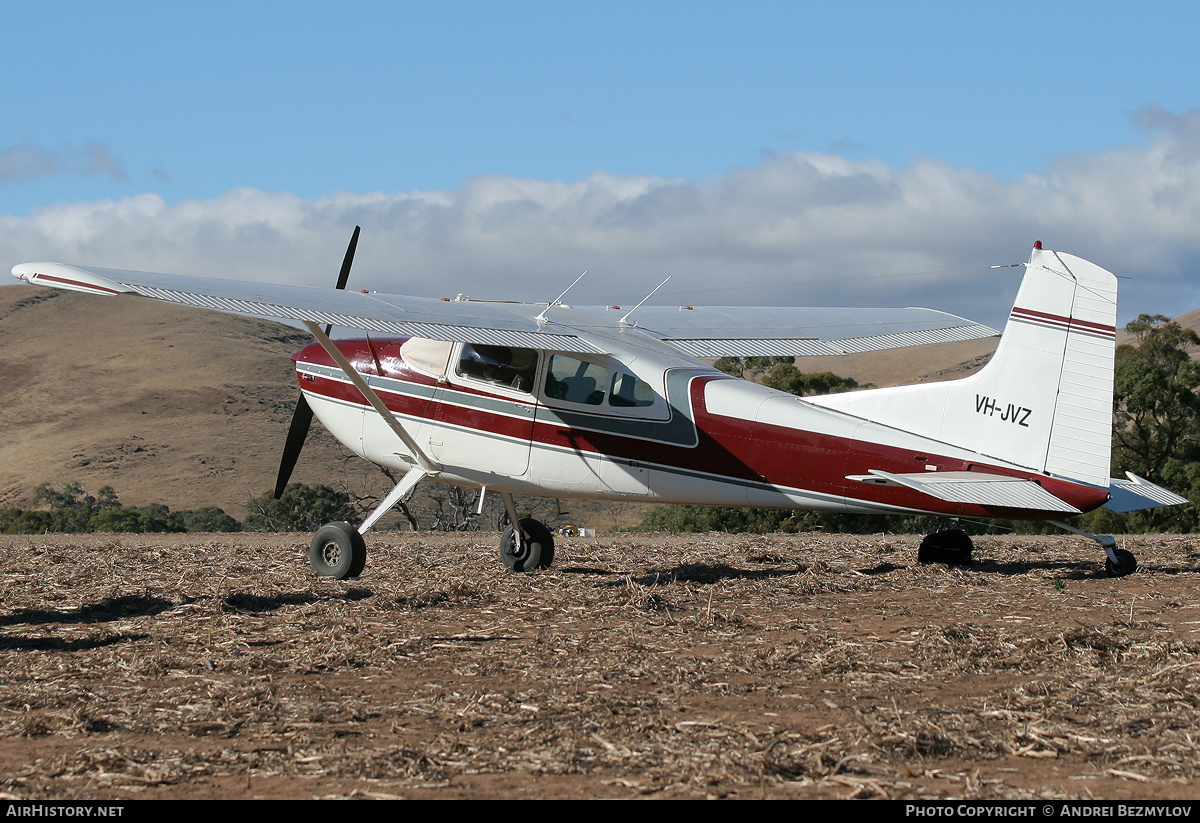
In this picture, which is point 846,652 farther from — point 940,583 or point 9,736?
point 9,736

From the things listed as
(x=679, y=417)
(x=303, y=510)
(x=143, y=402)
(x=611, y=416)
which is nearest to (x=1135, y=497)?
(x=679, y=417)

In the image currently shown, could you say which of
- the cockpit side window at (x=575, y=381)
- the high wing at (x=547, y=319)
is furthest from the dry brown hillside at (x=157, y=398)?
the cockpit side window at (x=575, y=381)

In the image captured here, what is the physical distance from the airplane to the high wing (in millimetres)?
37

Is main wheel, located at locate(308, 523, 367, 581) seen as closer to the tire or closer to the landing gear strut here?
the tire

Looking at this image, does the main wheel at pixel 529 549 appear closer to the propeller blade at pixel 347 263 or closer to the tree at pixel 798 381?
the propeller blade at pixel 347 263

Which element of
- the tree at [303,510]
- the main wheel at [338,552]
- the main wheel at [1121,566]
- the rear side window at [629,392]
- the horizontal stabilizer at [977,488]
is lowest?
the tree at [303,510]

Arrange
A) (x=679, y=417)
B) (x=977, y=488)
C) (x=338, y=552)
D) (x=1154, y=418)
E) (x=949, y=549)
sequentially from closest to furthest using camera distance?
(x=977, y=488), (x=679, y=417), (x=338, y=552), (x=949, y=549), (x=1154, y=418)

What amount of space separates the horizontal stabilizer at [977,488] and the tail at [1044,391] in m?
0.29

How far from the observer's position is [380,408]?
9.86m

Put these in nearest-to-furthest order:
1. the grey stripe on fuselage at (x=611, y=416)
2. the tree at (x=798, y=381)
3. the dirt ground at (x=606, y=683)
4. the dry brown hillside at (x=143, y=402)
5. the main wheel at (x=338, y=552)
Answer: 1. the dirt ground at (x=606, y=683)
2. the grey stripe on fuselage at (x=611, y=416)
3. the main wheel at (x=338, y=552)
4. the tree at (x=798, y=381)
5. the dry brown hillside at (x=143, y=402)

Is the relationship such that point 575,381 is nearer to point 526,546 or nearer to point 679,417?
point 679,417

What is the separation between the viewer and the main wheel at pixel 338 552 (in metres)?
9.68

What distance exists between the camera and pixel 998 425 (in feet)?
29.0

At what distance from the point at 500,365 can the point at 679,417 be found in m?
1.84
